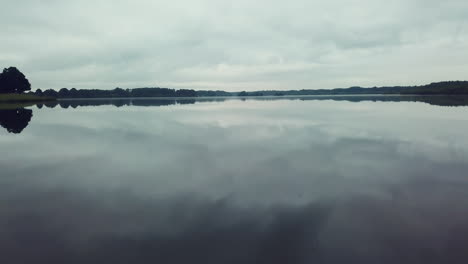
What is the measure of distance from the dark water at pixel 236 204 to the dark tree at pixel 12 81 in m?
119

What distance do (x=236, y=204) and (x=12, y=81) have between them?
137812mm

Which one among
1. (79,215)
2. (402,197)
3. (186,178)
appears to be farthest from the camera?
(186,178)

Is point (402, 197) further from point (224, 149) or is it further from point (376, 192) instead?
point (224, 149)

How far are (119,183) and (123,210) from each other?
3592 mm

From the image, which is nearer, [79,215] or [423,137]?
[79,215]

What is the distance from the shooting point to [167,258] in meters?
7.64

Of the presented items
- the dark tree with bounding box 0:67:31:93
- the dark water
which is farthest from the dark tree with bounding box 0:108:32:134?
the dark tree with bounding box 0:67:31:93

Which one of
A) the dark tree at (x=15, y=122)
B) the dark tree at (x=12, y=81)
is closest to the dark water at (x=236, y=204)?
the dark tree at (x=15, y=122)

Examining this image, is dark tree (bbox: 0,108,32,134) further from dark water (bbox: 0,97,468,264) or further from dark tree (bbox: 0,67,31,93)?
dark tree (bbox: 0,67,31,93)

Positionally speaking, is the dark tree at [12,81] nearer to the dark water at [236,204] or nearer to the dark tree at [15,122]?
the dark tree at [15,122]

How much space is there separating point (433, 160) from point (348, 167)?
5.40 m

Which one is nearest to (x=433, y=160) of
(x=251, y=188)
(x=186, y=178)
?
(x=251, y=188)

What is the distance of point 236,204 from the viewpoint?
11.2m

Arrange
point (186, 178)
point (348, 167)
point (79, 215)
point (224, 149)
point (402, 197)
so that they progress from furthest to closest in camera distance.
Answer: point (224, 149) → point (348, 167) → point (186, 178) → point (402, 197) → point (79, 215)
